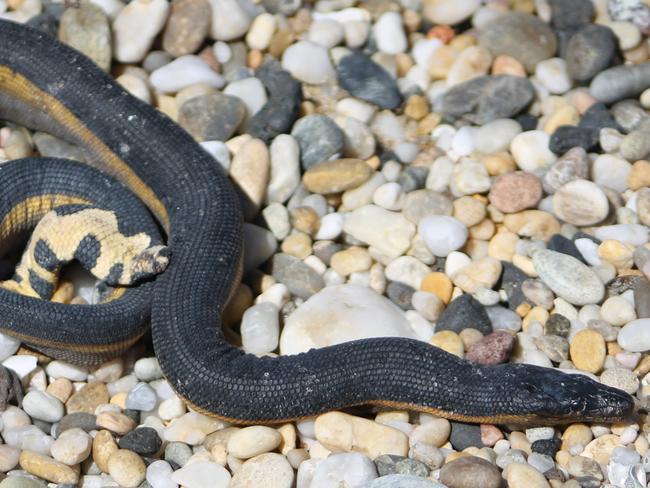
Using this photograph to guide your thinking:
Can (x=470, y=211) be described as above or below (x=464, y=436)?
above

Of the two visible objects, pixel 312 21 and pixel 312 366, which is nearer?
pixel 312 366

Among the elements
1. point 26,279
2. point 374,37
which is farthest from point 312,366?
point 374,37

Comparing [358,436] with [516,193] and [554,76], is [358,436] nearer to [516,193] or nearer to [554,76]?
[516,193]

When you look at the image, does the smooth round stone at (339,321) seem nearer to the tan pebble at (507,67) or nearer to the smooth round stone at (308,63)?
the smooth round stone at (308,63)

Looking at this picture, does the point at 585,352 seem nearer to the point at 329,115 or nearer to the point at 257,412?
the point at 257,412

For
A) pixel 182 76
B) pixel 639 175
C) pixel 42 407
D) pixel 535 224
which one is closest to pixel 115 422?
pixel 42 407

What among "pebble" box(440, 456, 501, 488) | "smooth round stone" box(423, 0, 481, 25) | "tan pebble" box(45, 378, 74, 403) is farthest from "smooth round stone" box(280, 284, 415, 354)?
"smooth round stone" box(423, 0, 481, 25)

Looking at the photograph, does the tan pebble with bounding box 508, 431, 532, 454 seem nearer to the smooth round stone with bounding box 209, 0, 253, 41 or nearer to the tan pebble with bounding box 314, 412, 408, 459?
the tan pebble with bounding box 314, 412, 408, 459
